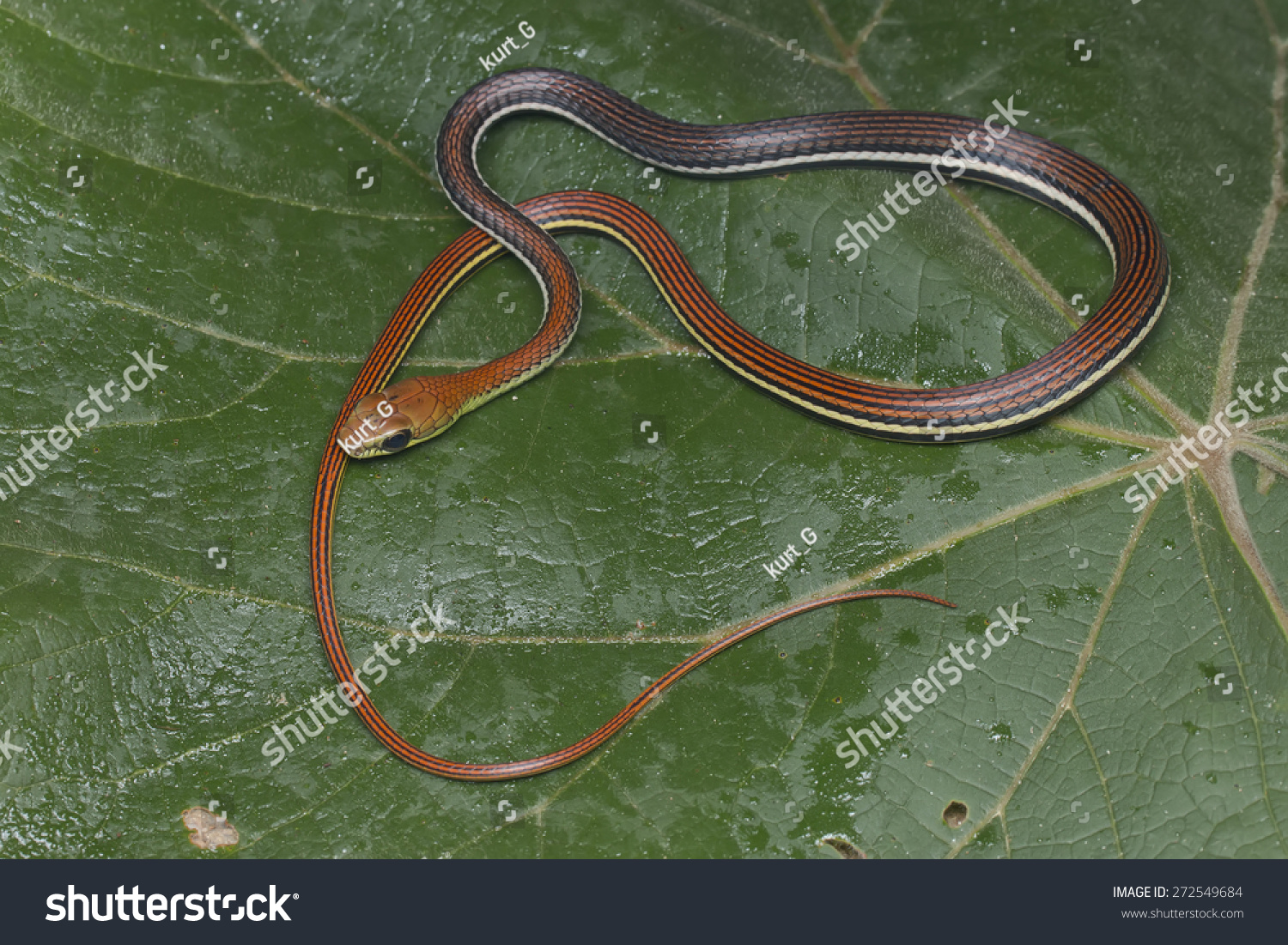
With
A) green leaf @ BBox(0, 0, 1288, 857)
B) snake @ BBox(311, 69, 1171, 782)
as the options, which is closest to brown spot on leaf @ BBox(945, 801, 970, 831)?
green leaf @ BBox(0, 0, 1288, 857)

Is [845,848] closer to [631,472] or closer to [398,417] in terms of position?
[631,472]

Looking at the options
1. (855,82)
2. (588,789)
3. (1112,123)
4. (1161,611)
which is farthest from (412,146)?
(1161,611)

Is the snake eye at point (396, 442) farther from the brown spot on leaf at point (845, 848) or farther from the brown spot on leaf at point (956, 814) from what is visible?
the brown spot on leaf at point (956, 814)

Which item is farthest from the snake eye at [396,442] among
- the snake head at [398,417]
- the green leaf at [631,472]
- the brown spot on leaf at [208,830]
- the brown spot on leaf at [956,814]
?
the brown spot on leaf at [956,814]

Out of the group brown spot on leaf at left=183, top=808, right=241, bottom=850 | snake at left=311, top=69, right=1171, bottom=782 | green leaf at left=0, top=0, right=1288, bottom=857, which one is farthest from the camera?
snake at left=311, top=69, right=1171, bottom=782

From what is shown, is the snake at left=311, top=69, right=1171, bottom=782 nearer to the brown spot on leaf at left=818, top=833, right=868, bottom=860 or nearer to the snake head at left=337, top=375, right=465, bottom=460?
the snake head at left=337, top=375, right=465, bottom=460
